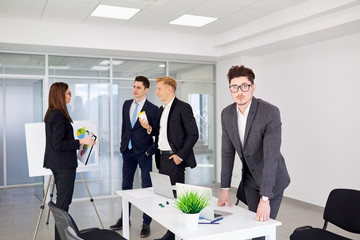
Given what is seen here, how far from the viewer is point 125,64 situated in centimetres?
682

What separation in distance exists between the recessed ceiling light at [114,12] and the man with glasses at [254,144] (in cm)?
305

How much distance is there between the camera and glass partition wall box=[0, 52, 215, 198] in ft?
20.7

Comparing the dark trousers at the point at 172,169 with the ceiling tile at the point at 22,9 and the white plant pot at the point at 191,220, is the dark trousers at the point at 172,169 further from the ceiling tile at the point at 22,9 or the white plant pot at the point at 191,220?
the ceiling tile at the point at 22,9

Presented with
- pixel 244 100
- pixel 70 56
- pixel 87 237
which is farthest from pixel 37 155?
pixel 244 100

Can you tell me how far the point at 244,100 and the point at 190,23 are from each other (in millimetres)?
3747

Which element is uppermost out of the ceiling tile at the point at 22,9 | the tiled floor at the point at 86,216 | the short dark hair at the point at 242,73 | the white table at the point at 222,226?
the ceiling tile at the point at 22,9

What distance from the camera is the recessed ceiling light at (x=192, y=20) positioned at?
5.60 meters

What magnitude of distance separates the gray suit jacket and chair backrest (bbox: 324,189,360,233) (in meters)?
0.82

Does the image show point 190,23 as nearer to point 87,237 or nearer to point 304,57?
point 304,57

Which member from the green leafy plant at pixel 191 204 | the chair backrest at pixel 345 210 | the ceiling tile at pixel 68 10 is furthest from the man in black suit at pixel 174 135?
the ceiling tile at pixel 68 10

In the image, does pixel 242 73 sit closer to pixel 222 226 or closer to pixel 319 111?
pixel 222 226

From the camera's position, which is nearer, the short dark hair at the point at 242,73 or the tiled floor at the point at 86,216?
the short dark hair at the point at 242,73

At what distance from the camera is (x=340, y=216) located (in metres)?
3.04

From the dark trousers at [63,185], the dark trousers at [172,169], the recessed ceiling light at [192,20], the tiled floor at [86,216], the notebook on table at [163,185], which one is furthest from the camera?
the recessed ceiling light at [192,20]
